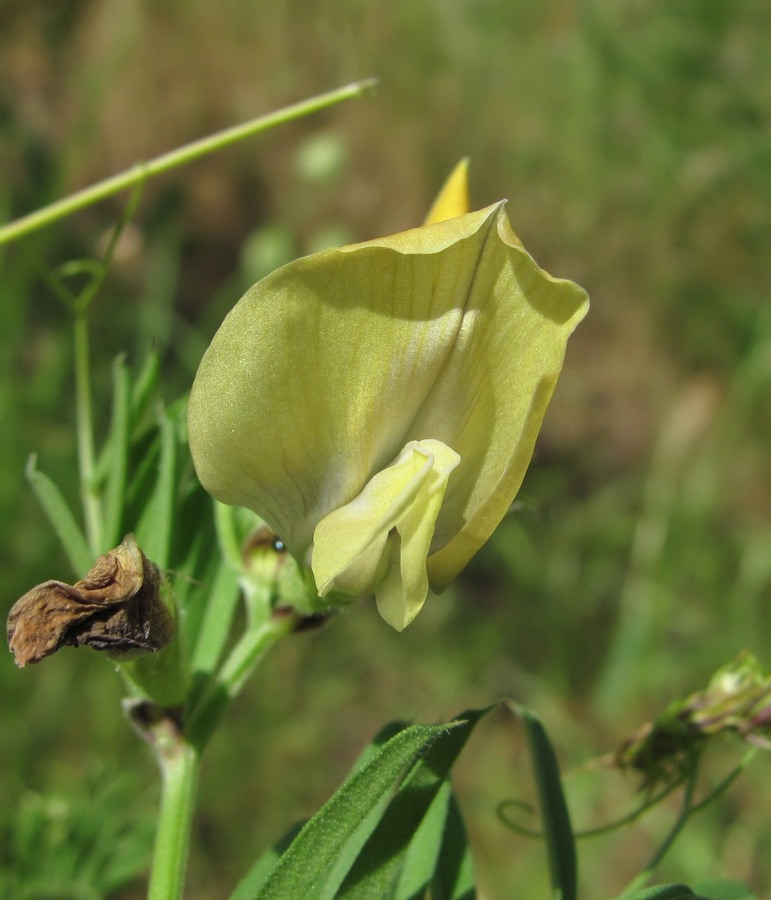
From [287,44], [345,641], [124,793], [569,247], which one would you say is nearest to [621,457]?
[569,247]

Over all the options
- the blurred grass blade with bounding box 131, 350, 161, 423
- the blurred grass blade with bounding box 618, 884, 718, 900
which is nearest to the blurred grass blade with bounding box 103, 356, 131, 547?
the blurred grass blade with bounding box 131, 350, 161, 423

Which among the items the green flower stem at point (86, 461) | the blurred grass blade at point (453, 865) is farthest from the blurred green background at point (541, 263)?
the blurred grass blade at point (453, 865)

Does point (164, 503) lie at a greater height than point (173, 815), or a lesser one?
greater

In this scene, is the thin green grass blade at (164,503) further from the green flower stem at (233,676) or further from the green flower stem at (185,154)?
the green flower stem at (185,154)

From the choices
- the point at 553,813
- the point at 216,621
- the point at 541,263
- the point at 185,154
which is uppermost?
the point at 185,154

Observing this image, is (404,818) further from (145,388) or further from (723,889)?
(145,388)

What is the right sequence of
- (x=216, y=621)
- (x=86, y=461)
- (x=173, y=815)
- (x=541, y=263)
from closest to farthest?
(x=173, y=815) → (x=216, y=621) → (x=86, y=461) → (x=541, y=263)

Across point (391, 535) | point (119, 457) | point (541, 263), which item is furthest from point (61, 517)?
point (541, 263)

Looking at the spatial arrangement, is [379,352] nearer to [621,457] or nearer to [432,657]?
[432,657]
